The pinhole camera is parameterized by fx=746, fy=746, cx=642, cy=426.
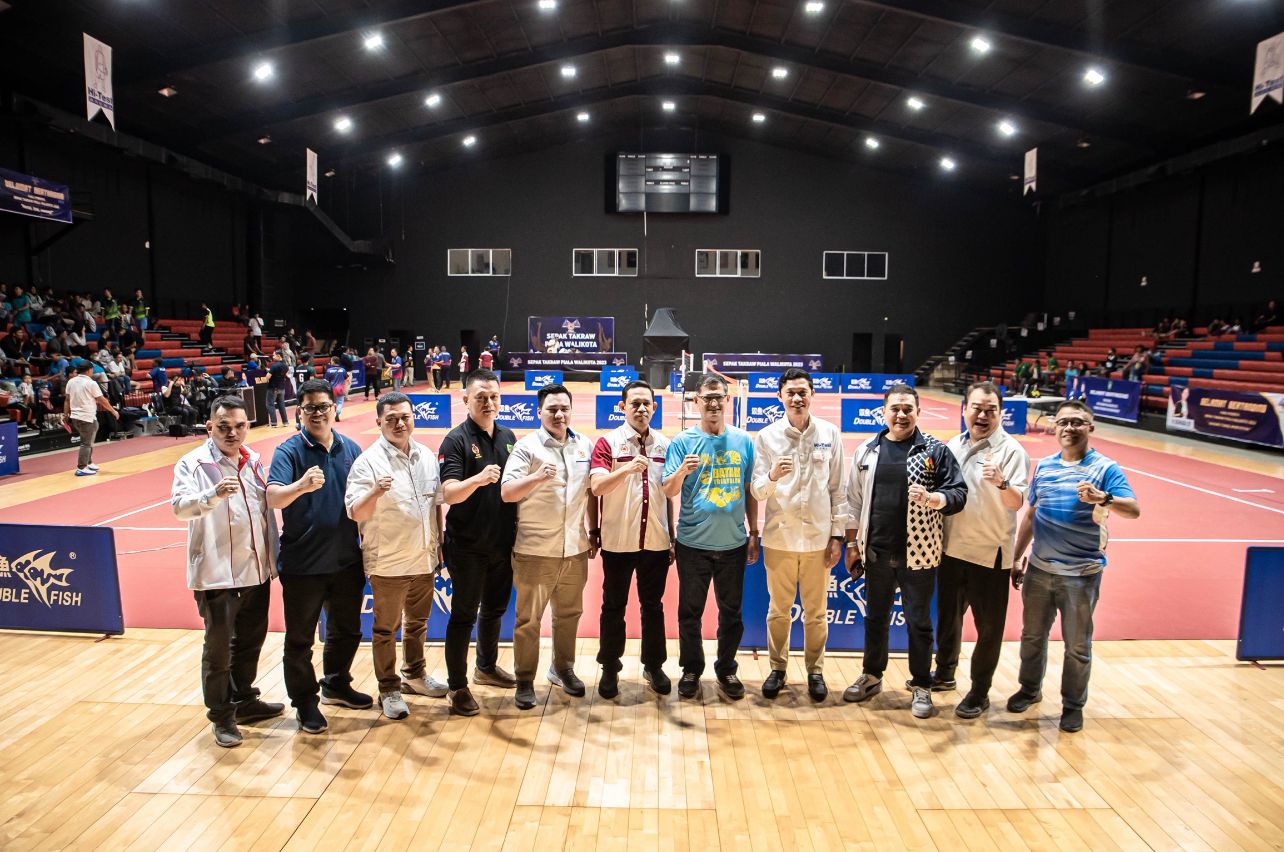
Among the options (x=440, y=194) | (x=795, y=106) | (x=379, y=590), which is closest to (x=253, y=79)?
(x=440, y=194)

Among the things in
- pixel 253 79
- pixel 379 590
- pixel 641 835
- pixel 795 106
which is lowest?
pixel 641 835

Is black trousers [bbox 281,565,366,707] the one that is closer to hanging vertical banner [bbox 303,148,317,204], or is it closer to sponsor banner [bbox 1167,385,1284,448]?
sponsor banner [bbox 1167,385,1284,448]

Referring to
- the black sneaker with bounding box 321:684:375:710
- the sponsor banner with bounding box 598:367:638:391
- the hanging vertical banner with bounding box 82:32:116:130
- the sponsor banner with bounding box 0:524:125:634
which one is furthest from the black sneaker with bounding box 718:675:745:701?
the sponsor banner with bounding box 598:367:638:391

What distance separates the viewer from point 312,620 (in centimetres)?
414

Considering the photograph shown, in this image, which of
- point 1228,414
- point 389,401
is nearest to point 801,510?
point 389,401

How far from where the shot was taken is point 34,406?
13805mm

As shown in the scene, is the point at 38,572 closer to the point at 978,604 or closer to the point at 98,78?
the point at 978,604

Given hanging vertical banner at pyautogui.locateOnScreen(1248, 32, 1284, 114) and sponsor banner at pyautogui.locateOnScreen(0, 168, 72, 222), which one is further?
sponsor banner at pyautogui.locateOnScreen(0, 168, 72, 222)

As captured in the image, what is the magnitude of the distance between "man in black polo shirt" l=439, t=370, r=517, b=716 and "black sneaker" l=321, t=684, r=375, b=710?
52cm

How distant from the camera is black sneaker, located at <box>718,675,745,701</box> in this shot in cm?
467

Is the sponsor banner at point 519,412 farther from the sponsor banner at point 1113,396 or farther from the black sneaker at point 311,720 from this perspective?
the sponsor banner at point 1113,396

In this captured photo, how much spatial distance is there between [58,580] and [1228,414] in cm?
1993

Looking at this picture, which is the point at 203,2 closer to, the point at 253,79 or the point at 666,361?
the point at 253,79

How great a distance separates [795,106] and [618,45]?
7.79m
